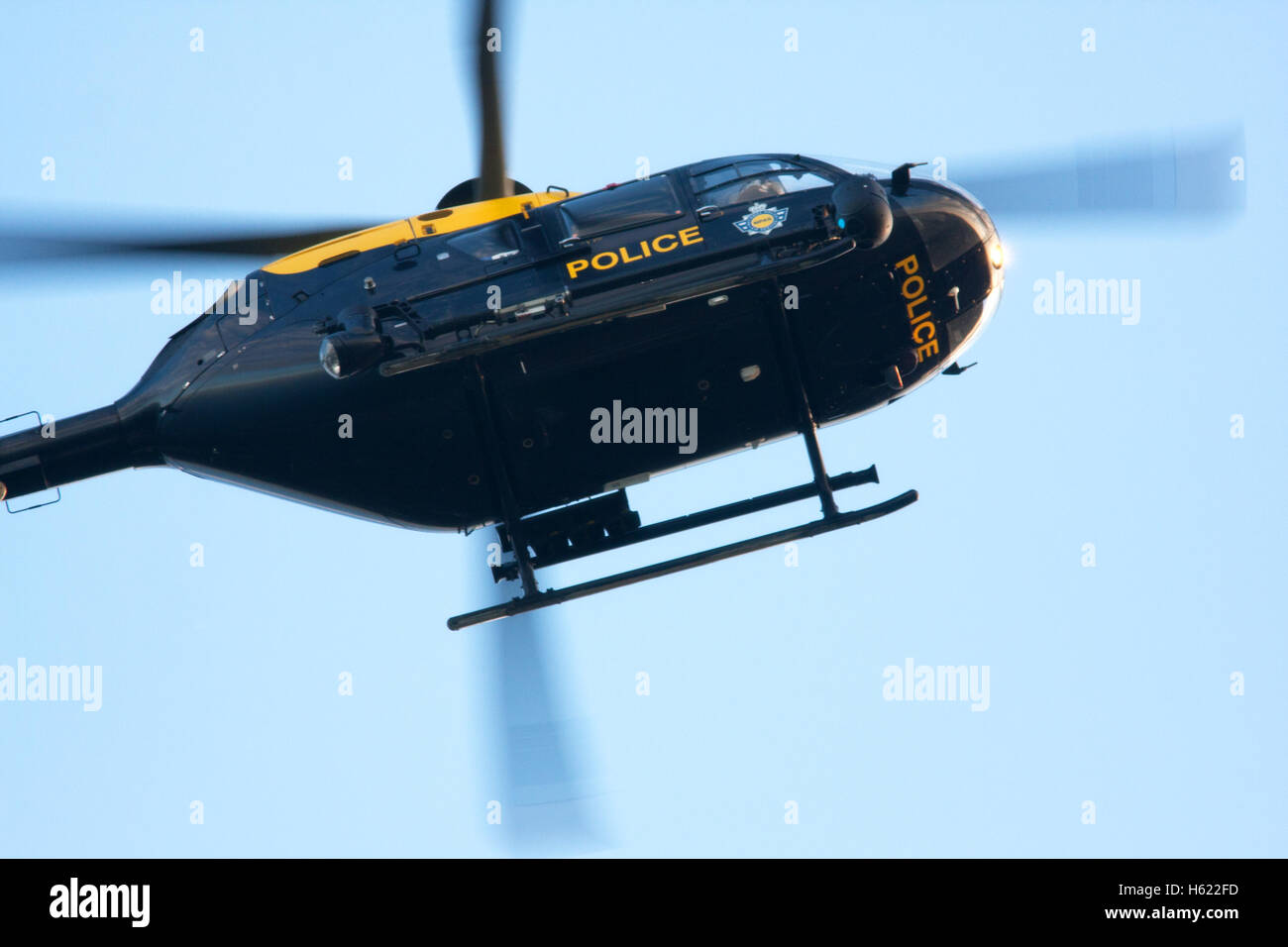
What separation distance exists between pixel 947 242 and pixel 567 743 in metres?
5.27

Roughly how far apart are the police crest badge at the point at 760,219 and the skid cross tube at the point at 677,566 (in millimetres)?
2438

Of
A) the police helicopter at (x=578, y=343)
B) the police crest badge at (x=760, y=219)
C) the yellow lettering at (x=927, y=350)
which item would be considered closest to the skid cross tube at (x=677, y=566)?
the police helicopter at (x=578, y=343)

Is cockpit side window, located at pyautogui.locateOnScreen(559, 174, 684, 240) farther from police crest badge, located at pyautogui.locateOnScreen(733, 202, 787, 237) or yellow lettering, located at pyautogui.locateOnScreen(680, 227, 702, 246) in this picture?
police crest badge, located at pyautogui.locateOnScreen(733, 202, 787, 237)

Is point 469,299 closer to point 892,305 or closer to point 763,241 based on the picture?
point 763,241

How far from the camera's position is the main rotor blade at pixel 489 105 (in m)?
13.9

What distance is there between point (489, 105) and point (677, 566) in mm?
4355

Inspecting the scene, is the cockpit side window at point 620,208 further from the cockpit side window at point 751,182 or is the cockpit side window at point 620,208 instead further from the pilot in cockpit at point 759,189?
the pilot in cockpit at point 759,189

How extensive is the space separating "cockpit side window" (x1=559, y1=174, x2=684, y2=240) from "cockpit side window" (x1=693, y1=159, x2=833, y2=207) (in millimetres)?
275

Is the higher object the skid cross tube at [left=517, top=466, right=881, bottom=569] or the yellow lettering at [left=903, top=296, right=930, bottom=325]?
the yellow lettering at [left=903, top=296, right=930, bottom=325]

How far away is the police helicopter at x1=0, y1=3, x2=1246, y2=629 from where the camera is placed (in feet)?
43.4

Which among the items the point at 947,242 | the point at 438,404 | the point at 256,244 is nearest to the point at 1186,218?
the point at 947,242

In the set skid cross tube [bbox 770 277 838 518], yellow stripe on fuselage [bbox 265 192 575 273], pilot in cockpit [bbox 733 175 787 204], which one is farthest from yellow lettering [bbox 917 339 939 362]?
yellow stripe on fuselage [bbox 265 192 575 273]

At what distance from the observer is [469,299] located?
1320cm

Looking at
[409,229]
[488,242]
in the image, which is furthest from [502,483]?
[409,229]
